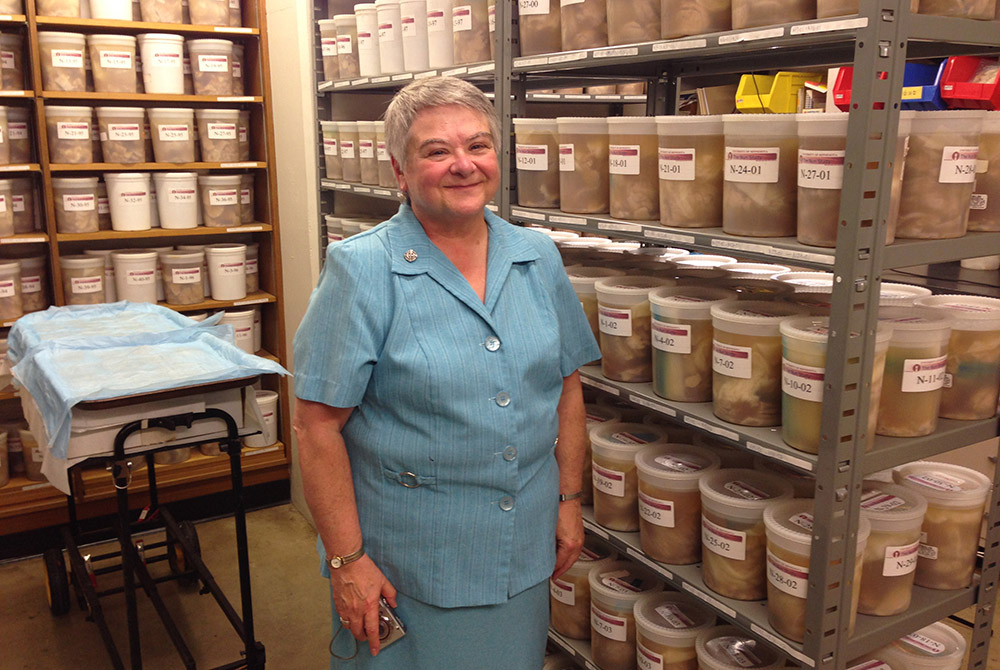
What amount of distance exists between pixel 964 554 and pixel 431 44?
213 cm

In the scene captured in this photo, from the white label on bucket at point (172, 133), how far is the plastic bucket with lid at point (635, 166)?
251 centimetres

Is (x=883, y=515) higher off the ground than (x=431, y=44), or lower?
lower

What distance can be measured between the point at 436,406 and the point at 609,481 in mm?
815

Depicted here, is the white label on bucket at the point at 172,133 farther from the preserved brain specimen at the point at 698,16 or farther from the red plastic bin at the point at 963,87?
the red plastic bin at the point at 963,87

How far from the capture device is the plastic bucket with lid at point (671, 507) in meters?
2.05

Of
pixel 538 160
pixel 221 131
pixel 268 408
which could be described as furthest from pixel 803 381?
pixel 221 131

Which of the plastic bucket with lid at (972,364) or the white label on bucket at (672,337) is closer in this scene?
the plastic bucket with lid at (972,364)

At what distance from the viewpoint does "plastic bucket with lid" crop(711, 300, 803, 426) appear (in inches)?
70.6

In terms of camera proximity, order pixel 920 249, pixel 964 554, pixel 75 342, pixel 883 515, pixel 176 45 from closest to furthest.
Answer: pixel 920 249, pixel 883 515, pixel 964 554, pixel 75 342, pixel 176 45

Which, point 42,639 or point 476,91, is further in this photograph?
point 42,639

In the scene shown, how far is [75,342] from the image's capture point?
108 inches

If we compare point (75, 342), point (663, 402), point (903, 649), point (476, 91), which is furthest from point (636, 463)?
point (75, 342)

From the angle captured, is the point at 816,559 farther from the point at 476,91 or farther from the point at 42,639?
the point at 42,639

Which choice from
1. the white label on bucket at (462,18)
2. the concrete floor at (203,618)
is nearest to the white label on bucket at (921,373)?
the white label on bucket at (462,18)
